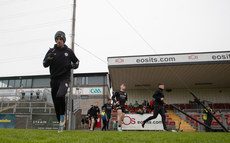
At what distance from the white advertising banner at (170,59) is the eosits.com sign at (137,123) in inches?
239

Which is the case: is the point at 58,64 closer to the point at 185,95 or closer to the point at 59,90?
the point at 59,90

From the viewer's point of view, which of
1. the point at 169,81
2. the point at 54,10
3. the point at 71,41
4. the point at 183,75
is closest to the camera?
the point at 71,41

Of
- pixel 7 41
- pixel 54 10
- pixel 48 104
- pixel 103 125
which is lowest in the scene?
pixel 103 125

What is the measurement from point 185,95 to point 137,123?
1727 cm

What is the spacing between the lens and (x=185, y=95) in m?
27.7

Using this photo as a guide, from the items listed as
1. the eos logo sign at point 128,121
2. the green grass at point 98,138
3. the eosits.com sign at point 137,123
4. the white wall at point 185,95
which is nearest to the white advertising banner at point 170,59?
the eosits.com sign at point 137,123

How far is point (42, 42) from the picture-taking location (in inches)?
583

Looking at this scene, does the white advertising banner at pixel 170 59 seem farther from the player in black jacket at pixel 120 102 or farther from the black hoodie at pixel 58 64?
the black hoodie at pixel 58 64

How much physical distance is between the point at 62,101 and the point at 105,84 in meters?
26.7

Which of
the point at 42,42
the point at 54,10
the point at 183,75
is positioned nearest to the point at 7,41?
the point at 42,42

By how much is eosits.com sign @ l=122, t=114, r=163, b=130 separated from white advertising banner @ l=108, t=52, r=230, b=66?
6.07m

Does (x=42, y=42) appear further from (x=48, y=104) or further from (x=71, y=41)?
(x=48, y=104)

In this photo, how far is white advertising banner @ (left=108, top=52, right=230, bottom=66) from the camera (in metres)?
16.4

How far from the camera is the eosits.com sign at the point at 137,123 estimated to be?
12.6 m
